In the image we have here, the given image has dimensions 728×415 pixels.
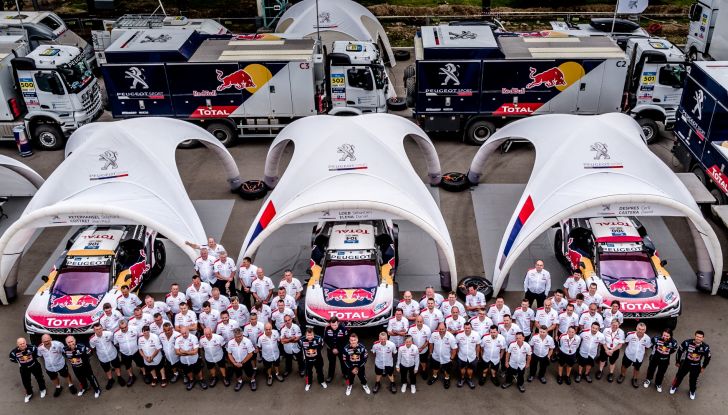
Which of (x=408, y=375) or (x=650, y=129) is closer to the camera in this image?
(x=408, y=375)

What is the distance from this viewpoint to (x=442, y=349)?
464 inches

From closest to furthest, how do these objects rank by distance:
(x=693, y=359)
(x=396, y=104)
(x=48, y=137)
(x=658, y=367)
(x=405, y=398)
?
(x=693, y=359) < (x=658, y=367) < (x=405, y=398) < (x=48, y=137) < (x=396, y=104)

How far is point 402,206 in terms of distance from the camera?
1382cm

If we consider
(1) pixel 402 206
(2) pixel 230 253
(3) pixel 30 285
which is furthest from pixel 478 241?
(3) pixel 30 285

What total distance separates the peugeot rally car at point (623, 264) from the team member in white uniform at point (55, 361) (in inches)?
379

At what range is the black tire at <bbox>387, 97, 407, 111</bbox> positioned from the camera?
2441 centimetres

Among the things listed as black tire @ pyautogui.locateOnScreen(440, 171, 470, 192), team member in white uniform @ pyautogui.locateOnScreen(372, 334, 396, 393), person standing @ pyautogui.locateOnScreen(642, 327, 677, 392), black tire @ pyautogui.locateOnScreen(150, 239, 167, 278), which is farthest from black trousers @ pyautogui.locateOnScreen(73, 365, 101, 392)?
black tire @ pyautogui.locateOnScreen(440, 171, 470, 192)

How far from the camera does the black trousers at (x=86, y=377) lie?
11852 millimetres

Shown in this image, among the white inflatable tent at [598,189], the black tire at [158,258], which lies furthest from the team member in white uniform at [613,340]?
the black tire at [158,258]

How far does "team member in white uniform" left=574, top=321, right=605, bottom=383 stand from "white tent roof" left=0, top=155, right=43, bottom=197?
14.2 meters

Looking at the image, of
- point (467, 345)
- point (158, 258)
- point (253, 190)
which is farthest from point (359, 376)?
point (253, 190)

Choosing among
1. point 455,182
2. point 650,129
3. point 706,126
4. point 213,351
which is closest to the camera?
point 213,351

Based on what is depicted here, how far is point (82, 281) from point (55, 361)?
209 centimetres

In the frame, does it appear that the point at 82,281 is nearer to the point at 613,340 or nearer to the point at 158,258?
the point at 158,258
